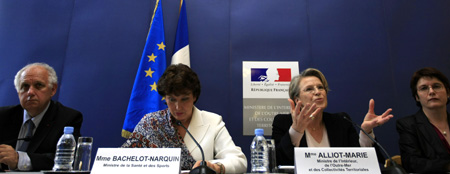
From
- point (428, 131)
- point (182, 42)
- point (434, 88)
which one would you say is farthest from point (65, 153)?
A: point (434, 88)

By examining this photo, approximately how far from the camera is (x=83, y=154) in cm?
160

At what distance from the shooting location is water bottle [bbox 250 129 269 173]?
4.54ft

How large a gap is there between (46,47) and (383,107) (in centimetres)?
345

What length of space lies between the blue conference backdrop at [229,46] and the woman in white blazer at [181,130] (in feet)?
3.39

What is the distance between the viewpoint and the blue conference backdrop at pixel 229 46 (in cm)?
292

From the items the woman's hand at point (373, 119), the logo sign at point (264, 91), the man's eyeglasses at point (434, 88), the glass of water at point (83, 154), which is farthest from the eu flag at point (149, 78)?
the man's eyeglasses at point (434, 88)

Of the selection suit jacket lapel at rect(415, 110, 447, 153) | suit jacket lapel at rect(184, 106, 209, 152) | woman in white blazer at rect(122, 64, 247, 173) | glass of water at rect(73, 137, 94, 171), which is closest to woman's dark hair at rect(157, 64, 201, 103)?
woman in white blazer at rect(122, 64, 247, 173)

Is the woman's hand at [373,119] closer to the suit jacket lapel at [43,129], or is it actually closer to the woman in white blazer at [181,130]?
the woman in white blazer at [181,130]

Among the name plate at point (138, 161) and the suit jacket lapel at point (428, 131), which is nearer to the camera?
the name plate at point (138, 161)

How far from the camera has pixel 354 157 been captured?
1.19m

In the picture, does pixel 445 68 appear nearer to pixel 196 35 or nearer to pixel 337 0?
pixel 337 0

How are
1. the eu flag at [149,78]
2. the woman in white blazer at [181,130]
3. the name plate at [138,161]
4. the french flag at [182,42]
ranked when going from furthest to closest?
the french flag at [182,42]
the eu flag at [149,78]
the woman in white blazer at [181,130]
the name plate at [138,161]

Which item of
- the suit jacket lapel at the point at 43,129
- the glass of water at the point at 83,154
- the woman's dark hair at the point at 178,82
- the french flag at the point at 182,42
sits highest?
the french flag at the point at 182,42

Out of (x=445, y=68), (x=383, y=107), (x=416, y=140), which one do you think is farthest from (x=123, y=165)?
(x=445, y=68)
